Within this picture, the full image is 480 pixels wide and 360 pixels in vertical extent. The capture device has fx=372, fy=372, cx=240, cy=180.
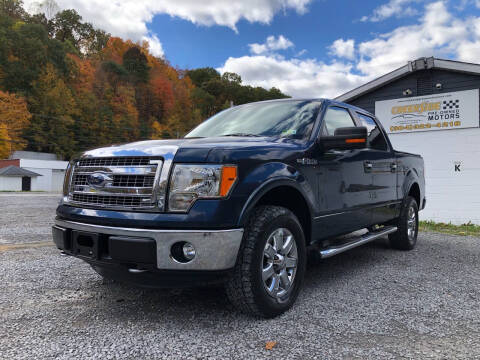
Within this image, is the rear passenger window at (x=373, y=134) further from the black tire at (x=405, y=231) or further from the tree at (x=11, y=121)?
the tree at (x=11, y=121)

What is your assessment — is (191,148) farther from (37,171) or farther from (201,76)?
(201,76)

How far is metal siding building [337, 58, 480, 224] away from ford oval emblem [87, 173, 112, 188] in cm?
1095

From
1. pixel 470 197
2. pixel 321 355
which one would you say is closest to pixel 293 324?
pixel 321 355

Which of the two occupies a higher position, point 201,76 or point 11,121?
point 201,76

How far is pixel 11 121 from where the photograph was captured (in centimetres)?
4375

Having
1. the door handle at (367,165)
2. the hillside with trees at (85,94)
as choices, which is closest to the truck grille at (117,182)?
the door handle at (367,165)

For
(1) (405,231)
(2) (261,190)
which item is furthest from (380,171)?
(2) (261,190)

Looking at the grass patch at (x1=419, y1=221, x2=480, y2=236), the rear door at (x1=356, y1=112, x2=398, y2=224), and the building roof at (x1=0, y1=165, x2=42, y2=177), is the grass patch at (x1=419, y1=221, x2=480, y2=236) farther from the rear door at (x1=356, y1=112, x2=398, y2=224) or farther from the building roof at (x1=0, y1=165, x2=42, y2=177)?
the building roof at (x1=0, y1=165, x2=42, y2=177)

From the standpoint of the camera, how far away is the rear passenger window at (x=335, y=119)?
3.80m

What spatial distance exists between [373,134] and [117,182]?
344 centimetres

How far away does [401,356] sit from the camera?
2246 mm

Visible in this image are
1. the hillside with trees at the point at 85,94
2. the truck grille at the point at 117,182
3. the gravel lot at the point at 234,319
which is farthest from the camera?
the hillside with trees at the point at 85,94

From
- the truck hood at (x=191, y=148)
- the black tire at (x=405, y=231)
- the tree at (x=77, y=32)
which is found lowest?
the black tire at (x=405, y=231)

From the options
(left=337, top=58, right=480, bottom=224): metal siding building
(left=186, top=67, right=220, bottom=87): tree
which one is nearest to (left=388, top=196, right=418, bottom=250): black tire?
(left=337, top=58, right=480, bottom=224): metal siding building
